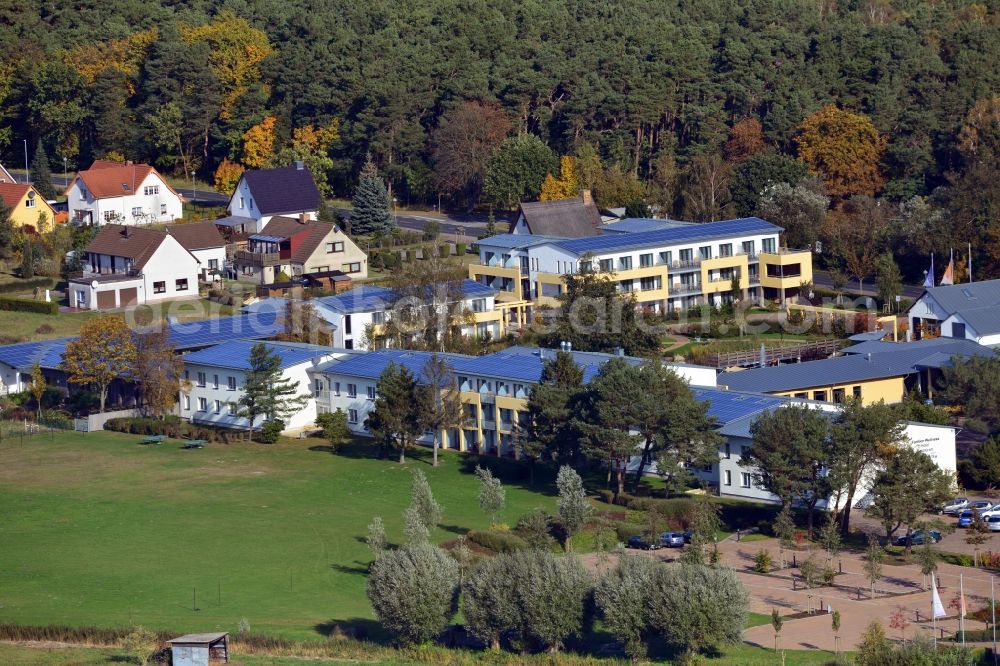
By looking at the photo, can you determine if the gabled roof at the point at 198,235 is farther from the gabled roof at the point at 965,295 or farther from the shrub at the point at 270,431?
the gabled roof at the point at 965,295

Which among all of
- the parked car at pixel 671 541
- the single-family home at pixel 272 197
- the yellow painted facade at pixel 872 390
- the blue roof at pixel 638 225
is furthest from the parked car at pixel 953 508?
the single-family home at pixel 272 197

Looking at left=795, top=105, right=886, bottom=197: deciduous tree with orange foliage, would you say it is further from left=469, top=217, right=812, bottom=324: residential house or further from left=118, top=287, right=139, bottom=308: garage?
left=118, top=287, right=139, bottom=308: garage

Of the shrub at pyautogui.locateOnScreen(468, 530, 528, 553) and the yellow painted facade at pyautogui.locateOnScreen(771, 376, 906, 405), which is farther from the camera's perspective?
the yellow painted facade at pyautogui.locateOnScreen(771, 376, 906, 405)

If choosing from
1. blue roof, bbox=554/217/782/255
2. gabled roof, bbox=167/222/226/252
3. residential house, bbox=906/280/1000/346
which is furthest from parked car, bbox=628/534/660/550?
gabled roof, bbox=167/222/226/252

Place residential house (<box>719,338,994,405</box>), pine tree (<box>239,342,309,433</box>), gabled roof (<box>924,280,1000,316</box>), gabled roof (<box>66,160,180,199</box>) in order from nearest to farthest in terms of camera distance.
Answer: residential house (<box>719,338,994,405</box>)
pine tree (<box>239,342,309,433</box>)
gabled roof (<box>924,280,1000,316</box>)
gabled roof (<box>66,160,180,199</box>)

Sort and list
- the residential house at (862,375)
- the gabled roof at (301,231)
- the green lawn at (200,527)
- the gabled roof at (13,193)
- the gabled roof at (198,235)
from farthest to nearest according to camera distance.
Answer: the gabled roof at (13,193) → the gabled roof at (198,235) → the gabled roof at (301,231) → the residential house at (862,375) → the green lawn at (200,527)

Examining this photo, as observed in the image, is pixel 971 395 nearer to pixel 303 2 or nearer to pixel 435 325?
Result: pixel 435 325

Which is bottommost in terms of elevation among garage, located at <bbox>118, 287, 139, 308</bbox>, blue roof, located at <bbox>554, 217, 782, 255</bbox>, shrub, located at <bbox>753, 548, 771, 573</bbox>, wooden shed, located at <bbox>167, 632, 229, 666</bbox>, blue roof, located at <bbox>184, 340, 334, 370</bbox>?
wooden shed, located at <bbox>167, 632, 229, 666</bbox>

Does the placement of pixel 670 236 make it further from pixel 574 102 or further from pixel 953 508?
pixel 953 508
